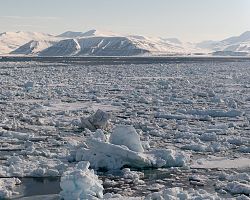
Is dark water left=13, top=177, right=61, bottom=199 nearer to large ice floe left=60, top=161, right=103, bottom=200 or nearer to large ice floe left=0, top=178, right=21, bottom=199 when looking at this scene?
large ice floe left=0, top=178, right=21, bottom=199

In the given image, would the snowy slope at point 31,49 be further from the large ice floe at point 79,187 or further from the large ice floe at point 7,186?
the large ice floe at point 79,187

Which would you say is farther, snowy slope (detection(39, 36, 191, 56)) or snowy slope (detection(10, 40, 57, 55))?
snowy slope (detection(10, 40, 57, 55))

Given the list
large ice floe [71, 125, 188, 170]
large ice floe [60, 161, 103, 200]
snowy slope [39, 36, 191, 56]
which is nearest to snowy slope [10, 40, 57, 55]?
snowy slope [39, 36, 191, 56]

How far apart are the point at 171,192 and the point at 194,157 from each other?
11.3ft

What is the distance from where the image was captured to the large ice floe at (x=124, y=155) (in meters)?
10.8

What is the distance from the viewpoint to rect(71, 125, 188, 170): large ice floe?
10.8 metres

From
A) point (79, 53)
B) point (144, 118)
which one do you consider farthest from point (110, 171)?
point (79, 53)

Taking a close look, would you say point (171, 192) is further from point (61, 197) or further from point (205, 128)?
point (205, 128)

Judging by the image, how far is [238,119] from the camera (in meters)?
18.0

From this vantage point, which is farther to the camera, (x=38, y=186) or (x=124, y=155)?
(x=124, y=155)

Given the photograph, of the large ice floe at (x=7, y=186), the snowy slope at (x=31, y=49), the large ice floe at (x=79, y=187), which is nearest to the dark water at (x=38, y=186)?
the large ice floe at (x=7, y=186)

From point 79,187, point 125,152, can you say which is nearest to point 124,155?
point 125,152

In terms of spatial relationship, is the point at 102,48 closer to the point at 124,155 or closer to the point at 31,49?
the point at 31,49

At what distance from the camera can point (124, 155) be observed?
10773 millimetres
